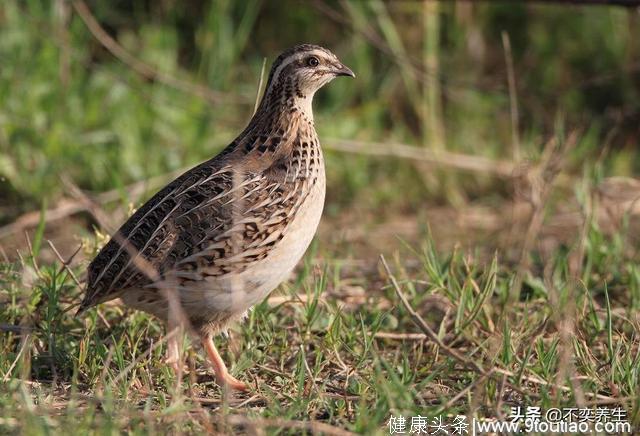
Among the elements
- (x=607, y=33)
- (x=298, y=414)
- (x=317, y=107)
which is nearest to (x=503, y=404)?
(x=298, y=414)

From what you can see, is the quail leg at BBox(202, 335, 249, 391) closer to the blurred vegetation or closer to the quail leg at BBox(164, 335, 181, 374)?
the quail leg at BBox(164, 335, 181, 374)

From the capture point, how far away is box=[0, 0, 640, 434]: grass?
14.0ft

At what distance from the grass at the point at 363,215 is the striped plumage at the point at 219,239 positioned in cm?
26

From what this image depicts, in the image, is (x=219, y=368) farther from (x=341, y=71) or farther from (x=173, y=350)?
(x=341, y=71)

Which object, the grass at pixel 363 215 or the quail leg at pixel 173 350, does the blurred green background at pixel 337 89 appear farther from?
the quail leg at pixel 173 350

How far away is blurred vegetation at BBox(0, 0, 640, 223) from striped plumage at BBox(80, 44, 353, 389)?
232cm

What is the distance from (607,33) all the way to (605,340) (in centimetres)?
422

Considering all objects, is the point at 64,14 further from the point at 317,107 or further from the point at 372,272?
the point at 372,272

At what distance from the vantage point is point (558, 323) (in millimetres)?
4535

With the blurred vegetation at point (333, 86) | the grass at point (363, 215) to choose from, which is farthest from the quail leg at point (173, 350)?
the blurred vegetation at point (333, 86)

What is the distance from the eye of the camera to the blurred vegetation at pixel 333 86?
279 inches

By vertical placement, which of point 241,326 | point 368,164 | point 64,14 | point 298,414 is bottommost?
point 298,414

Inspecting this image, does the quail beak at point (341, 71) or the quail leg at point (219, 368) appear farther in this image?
the quail beak at point (341, 71)

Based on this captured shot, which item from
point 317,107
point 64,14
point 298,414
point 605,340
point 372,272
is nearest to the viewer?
point 298,414
